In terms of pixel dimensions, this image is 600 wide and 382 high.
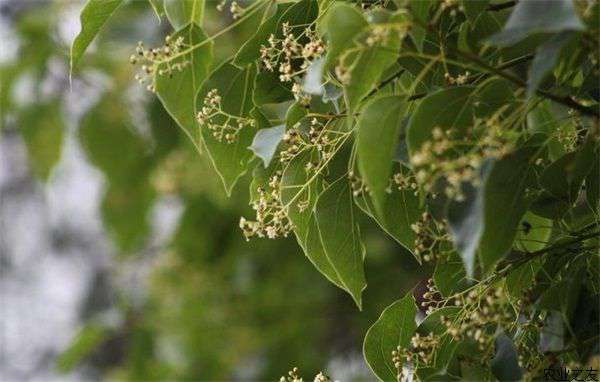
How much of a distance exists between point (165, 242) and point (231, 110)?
2527mm

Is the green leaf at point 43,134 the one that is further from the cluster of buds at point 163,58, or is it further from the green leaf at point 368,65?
the green leaf at point 368,65

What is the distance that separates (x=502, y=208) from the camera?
813 mm

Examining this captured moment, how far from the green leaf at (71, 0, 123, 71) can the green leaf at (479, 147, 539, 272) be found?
407mm

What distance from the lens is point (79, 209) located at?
16.5 feet

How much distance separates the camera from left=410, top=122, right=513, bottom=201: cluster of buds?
749mm

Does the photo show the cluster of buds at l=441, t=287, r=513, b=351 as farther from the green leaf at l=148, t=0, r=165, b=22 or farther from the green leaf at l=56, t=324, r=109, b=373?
the green leaf at l=56, t=324, r=109, b=373

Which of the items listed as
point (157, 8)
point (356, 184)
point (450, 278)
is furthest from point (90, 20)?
point (450, 278)

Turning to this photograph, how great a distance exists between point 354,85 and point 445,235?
6.5 inches

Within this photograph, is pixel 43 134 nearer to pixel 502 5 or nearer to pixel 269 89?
pixel 269 89

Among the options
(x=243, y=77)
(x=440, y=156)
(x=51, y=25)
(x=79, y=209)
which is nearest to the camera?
(x=440, y=156)

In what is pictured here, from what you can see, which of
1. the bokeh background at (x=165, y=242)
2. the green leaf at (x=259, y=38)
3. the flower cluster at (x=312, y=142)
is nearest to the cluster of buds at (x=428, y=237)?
the flower cluster at (x=312, y=142)

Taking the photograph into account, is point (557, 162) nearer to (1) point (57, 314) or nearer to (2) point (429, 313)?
(2) point (429, 313)

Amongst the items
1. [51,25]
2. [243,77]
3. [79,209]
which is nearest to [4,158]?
[79,209]

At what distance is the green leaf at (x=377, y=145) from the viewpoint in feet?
2.56
